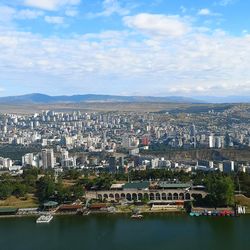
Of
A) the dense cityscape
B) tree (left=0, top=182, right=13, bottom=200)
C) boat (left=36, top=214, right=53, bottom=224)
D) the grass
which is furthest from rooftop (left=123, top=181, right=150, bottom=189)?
the dense cityscape

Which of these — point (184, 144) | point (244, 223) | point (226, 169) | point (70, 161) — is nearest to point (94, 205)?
point (244, 223)

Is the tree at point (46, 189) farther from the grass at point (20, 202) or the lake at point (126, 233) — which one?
the lake at point (126, 233)

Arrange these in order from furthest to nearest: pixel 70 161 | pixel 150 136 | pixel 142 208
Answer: pixel 150 136, pixel 70 161, pixel 142 208

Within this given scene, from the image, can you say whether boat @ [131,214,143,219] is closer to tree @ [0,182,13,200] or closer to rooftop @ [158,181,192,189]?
rooftop @ [158,181,192,189]

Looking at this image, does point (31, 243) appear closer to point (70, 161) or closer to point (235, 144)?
point (70, 161)

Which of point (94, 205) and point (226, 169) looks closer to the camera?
point (94, 205)

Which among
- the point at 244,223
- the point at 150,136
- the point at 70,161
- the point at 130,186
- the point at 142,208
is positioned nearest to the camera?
the point at 244,223

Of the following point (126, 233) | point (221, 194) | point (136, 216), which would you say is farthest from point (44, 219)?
point (221, 194)
